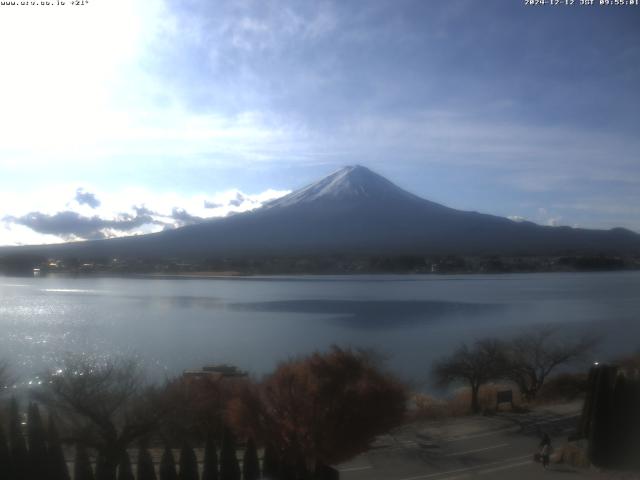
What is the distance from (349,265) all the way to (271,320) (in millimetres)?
14168

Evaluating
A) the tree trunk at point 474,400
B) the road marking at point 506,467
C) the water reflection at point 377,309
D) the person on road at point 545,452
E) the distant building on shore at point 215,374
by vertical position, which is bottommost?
the tree trunk at point 474,400

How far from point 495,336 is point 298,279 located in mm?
21847

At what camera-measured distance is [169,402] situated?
5922 millimetres

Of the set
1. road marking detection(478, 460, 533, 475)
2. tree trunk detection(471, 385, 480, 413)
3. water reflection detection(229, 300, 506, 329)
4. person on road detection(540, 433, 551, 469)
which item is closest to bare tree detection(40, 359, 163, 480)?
road marking detection(478, 460, 533, 475)

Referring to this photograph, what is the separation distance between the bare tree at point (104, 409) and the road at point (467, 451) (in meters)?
1.82

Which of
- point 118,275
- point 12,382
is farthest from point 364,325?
point 118,275

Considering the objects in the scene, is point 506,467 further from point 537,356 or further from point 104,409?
Result: point 537,356

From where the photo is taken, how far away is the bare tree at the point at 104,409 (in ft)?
17.3

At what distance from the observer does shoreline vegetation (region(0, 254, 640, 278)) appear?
82.7 feet

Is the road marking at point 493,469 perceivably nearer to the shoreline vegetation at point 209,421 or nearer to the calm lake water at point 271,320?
the shoreline vegetation at point 209,421

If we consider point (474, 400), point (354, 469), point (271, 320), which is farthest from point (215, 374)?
point (271, 320)

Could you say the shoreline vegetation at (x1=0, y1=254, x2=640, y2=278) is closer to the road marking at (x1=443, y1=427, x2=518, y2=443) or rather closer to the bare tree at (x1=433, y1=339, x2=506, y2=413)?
the bare tree at (x1=433, y1=339, x2=506, y2=413)

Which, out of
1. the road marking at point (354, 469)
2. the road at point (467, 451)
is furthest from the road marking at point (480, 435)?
the road marking at point (354, 469)

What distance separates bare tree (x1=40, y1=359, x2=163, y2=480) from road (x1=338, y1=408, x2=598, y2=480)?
71.8 inches
